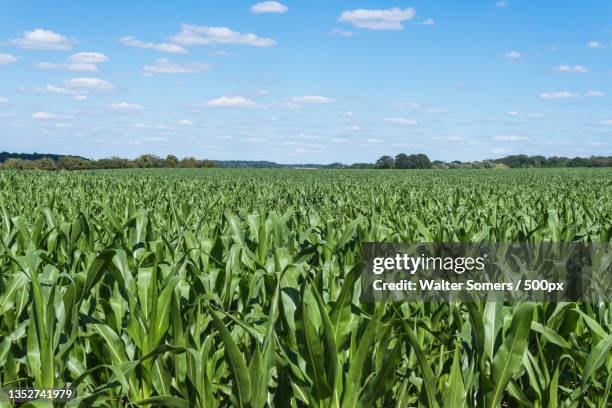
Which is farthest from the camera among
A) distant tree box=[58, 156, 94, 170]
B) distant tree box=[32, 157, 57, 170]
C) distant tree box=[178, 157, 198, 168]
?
distant tree box=[178, 157, 198, 168]

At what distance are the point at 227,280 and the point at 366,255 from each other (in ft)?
5.44

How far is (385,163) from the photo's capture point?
8775 centimetres

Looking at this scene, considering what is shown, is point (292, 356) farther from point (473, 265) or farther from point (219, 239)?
point (473, 265)

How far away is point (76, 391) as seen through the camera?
221cm

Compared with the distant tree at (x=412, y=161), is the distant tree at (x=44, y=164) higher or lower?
lower

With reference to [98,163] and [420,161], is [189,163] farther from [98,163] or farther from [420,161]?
[420,161]

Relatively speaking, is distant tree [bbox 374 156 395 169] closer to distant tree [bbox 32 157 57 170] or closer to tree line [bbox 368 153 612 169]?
tree line [bbox 368 153 612 169]

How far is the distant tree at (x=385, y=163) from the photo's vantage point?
8656 centimetres

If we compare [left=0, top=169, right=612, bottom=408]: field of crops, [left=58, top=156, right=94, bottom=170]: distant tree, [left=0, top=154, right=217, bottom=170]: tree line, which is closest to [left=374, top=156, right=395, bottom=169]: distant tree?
[left=0, top=154, right=217, bottom=170]: tree line

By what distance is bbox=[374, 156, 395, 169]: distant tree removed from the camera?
86562mm

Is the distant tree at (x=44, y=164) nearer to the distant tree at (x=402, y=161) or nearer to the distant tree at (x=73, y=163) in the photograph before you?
the distant tree at (x=73, y=163)

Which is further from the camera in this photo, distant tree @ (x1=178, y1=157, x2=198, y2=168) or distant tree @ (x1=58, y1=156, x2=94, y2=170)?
distant tree @ (x1=178, y1=157, x2=198, y2=168)

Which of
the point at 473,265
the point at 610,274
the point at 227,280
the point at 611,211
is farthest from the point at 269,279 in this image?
the point at 611,211

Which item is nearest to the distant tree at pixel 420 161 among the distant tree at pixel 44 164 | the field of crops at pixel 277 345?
the distant tree at pixel 44 164
